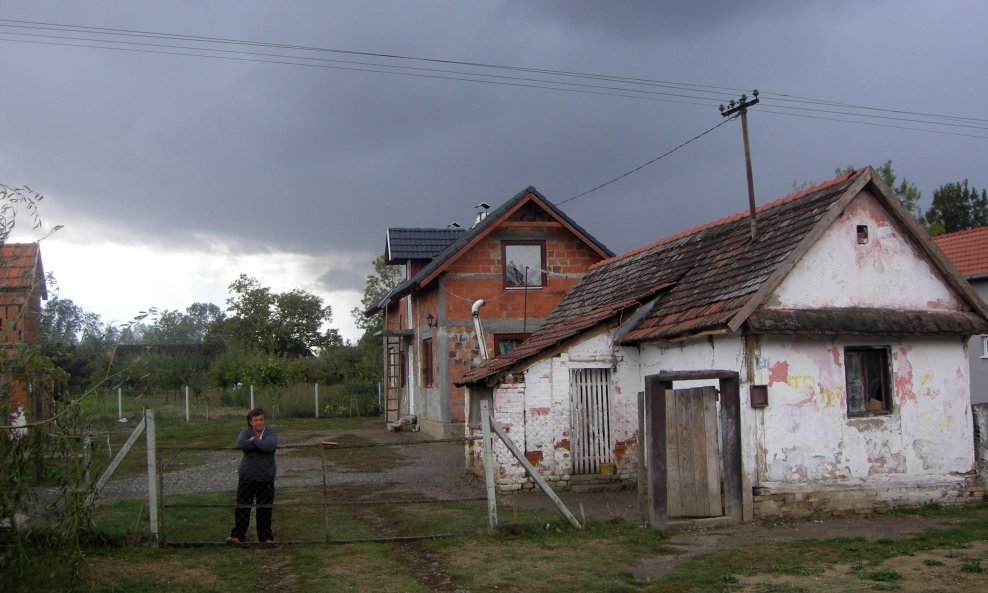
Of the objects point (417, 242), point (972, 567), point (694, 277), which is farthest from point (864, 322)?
point (417, 242)

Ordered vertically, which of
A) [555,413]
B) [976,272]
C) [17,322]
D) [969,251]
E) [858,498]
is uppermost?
[969,251]

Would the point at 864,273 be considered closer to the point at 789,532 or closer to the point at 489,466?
the point at 789,532

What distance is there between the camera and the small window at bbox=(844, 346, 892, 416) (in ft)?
40.6

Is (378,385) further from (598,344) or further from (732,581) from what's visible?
(732,581)

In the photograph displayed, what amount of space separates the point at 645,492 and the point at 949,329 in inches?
204

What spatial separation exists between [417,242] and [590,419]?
15.2 meters

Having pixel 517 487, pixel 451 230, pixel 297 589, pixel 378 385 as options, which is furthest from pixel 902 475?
pixel 378 385

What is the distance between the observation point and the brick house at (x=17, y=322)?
24.6 ft

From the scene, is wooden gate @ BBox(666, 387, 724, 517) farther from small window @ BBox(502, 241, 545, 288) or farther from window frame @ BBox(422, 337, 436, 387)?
window frame @ BBox(422, 337, 436, 387)

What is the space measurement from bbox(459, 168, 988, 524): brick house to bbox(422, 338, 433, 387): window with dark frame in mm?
11413

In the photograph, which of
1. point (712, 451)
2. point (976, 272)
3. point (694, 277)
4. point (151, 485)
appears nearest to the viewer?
point (151, 485)

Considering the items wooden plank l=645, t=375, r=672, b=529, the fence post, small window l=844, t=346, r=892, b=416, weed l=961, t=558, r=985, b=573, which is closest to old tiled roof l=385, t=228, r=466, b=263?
small window l=844, t=346, r=892, b=416

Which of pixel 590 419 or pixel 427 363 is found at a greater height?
pixel 427 363

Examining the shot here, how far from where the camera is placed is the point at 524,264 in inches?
991
